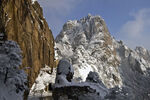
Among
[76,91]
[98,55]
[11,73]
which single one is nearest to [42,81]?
Result: [76,91]

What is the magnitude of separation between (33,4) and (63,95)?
4312 centimetres

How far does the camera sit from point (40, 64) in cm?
6197

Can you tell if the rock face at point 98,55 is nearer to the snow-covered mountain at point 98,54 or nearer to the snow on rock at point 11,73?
the snow-covered mountain at point 98,54

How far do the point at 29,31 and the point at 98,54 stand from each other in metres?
62.6

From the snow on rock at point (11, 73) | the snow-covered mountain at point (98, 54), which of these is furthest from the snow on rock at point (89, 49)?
the snow on rock at point (11, 73)

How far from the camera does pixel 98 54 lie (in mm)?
111375

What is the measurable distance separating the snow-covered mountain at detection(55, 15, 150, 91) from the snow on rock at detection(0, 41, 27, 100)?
6292cm

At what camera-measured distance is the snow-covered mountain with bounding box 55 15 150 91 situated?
93312 mm

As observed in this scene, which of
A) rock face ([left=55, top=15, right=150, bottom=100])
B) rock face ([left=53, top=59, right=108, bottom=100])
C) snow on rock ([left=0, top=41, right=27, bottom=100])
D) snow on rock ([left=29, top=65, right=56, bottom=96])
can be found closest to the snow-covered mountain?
rock face ([left=55, top=15, right=150, bottom=100])

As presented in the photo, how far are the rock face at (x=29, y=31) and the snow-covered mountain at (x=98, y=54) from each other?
17776mm

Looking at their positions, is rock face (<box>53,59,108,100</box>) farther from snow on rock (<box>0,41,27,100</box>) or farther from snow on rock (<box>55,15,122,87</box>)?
snow on rock (<box>55,15,122,87</box>)

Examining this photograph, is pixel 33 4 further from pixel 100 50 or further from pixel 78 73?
pixel 100 50

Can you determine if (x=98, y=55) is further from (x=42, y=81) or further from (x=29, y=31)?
(x=29, y=31)

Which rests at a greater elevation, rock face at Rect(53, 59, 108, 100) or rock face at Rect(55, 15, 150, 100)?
rock face at Rect(55, 15, 150, 100)
